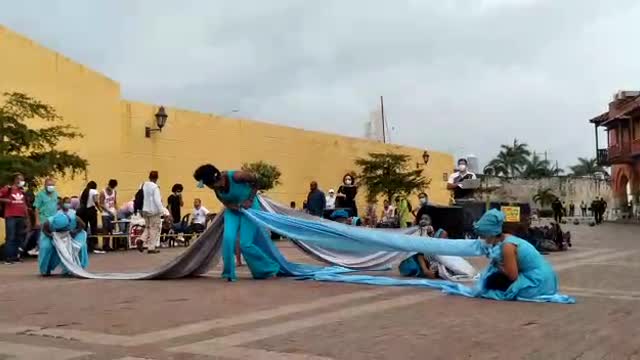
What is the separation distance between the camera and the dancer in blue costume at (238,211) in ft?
33.6

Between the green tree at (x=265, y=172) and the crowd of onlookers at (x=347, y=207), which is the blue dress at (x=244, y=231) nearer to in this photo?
the crowd of onlookers at (x=347, y=207)

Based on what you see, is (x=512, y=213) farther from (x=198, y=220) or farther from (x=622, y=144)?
(x=622, y=144)

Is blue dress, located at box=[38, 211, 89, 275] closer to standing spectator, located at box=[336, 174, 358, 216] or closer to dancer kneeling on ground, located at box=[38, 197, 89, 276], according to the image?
dancer kneeling on ground, located at box=[38, 197, 89, 276]

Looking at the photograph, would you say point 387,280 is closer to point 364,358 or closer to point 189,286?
point 189,286

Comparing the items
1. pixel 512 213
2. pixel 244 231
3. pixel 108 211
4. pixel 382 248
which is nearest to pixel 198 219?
pixel 108 211

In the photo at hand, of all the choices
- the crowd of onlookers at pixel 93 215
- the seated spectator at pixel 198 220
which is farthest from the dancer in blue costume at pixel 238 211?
the seated spectator at pixel 198 220

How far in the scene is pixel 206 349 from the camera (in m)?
5.46

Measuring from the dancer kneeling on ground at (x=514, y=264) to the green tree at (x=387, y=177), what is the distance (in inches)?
995

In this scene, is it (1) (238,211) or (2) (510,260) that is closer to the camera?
(2) (510,260)

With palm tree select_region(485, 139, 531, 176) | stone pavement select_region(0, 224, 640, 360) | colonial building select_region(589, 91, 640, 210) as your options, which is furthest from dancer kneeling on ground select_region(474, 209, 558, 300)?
palm tree select_region(485, 139, 531, 176)

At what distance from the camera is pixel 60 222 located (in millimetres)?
11047

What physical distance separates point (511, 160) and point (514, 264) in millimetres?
81093

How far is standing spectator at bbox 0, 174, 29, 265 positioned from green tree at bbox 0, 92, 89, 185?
0.67 metres

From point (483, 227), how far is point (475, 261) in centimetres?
574
